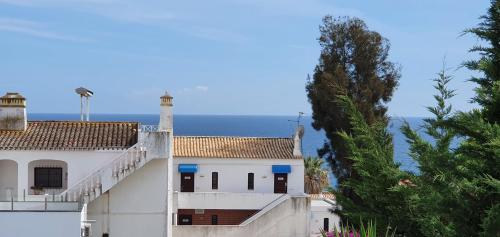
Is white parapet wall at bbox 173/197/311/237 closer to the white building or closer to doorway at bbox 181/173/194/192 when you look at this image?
the white building

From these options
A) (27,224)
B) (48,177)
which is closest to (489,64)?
(27,224)

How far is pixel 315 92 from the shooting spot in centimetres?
3684

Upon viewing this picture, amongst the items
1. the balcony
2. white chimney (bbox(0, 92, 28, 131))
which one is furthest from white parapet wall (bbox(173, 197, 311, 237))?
white chimney (bbox(0, 92, 28, 131))

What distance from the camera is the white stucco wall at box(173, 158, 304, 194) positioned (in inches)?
1469

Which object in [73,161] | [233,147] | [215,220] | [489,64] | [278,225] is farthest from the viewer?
[233,147]

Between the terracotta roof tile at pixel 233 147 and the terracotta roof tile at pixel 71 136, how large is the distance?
8.13m

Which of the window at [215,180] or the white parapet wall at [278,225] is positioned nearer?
the white parapet wall at [278,225]

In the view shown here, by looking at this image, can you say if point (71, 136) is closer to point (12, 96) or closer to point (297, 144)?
point (12, 96)

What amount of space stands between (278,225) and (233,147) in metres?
6.42

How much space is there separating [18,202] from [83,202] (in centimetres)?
239

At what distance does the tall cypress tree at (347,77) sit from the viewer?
117 feet

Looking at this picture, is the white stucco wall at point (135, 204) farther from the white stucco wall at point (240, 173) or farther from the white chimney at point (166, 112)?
the white stucco wall at point (240, 173)

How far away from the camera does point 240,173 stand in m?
37.6

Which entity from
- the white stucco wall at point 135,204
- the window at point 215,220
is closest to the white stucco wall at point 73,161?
the white stucco wall at point 135,204
